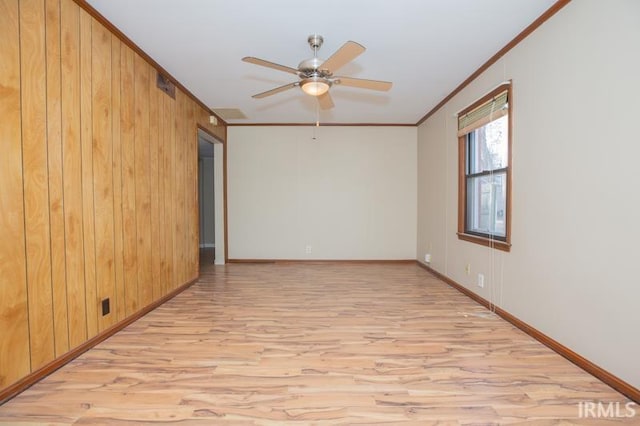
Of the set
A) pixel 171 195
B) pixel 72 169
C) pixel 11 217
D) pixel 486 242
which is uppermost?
pixel 72 169

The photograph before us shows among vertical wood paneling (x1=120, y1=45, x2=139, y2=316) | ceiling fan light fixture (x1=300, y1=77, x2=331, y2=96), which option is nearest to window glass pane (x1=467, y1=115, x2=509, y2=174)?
ceiling fan light fixture (x1=300, y1=77, x2=331, y2=96)

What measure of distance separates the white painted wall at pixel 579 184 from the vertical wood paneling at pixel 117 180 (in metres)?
3.45

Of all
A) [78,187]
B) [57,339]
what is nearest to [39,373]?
[57,339]

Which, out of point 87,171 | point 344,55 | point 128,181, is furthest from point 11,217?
point 344,55

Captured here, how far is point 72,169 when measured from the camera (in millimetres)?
2137

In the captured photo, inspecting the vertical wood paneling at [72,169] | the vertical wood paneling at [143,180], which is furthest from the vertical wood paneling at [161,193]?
the vertical wood paneling at [72,169]

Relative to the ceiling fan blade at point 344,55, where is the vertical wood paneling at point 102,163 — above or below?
below

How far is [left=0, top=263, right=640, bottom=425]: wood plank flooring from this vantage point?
1.60 m

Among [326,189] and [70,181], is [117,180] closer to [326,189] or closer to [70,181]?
[70,181]

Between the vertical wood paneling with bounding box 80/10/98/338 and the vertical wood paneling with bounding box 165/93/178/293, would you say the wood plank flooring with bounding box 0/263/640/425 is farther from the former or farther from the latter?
the vertical wood paneling with bounding box 165/93/178/293

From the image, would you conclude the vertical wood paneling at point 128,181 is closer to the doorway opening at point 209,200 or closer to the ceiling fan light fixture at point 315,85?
the ceiling fan light fixture at point 315,85

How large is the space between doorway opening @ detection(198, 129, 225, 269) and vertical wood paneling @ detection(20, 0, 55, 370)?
3.38 metres

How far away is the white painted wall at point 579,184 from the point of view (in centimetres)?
173

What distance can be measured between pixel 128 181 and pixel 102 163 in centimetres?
36
